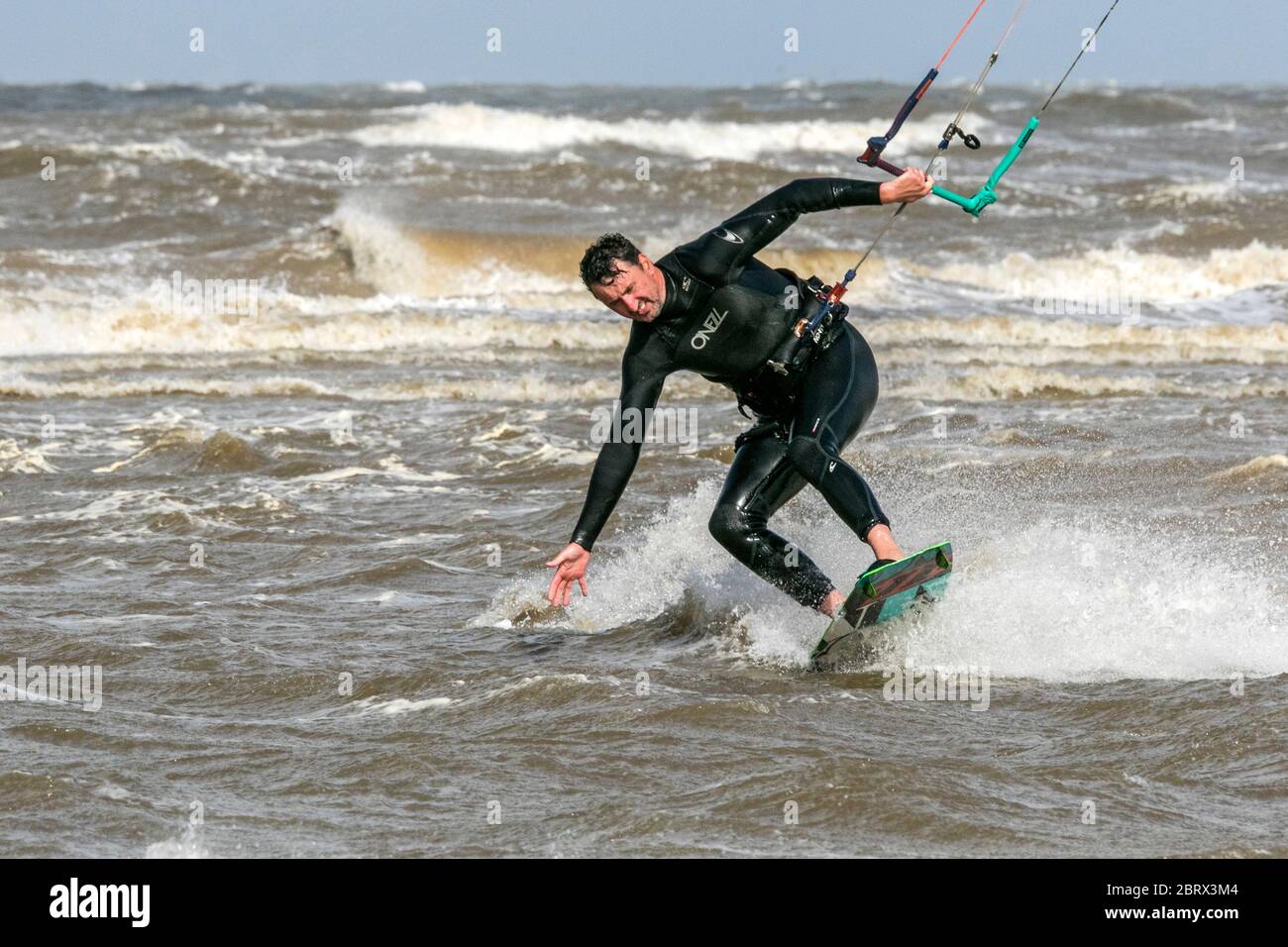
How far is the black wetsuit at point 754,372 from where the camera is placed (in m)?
6.40

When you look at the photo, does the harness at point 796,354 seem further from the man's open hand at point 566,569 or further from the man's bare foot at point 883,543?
the man's open hand at point 566,569

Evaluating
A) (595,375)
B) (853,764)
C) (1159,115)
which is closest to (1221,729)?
(853,764)

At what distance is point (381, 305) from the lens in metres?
22.0

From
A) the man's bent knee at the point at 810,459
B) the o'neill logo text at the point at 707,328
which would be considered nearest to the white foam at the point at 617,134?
the o'neill logo text at the point at 707,328

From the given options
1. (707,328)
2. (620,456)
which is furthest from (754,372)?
(620,456)

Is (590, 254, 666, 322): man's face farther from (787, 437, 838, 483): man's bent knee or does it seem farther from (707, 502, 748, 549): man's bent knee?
(707, 502, 748, 549): man's bent knee

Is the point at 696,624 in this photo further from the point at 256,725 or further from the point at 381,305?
the point at 381,305

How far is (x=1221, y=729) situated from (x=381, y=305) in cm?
1776

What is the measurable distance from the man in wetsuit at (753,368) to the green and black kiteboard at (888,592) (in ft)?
0.46

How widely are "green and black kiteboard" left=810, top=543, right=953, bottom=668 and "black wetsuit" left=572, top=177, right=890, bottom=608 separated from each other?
27 centimetres

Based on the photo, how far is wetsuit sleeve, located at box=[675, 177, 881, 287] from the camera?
641cm
